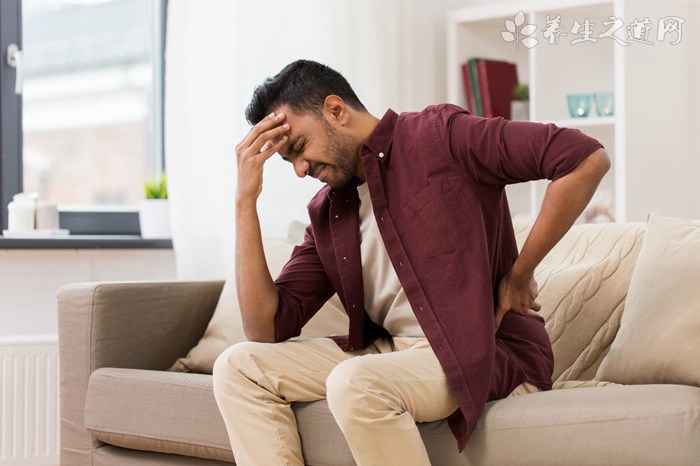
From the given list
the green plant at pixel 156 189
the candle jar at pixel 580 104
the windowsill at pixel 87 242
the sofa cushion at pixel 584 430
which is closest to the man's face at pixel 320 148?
the sofa cushion at pixel 584 430

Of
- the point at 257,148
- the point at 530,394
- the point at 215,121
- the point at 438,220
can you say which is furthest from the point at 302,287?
the point at 215,121

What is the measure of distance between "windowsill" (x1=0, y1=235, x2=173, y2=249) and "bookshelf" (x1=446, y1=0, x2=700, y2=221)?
127cm

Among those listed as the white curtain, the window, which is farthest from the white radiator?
the window

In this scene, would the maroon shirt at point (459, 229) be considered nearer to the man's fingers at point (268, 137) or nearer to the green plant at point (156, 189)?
the man's fingers at point (268, 137)

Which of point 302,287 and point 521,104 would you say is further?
point 521,104

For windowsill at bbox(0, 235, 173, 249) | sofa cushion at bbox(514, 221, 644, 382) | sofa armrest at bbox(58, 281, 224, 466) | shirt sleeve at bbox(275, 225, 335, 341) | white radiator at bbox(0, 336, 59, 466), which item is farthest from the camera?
windowsill at bbox(0, 235, 173, 249)

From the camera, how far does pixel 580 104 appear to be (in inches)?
140

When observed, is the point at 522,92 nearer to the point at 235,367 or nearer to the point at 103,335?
the point at 103,335

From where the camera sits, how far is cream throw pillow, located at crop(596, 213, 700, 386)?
72.4 inches

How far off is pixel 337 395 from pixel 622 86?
6.85ft

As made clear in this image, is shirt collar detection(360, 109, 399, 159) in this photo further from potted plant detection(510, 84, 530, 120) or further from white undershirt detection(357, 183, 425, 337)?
potted plant detection(510, 84, 530, 120)

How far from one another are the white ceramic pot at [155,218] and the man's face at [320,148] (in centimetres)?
169

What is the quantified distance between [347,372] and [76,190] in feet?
7.47

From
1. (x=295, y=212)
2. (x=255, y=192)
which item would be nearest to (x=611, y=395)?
(x=255, y=192)
